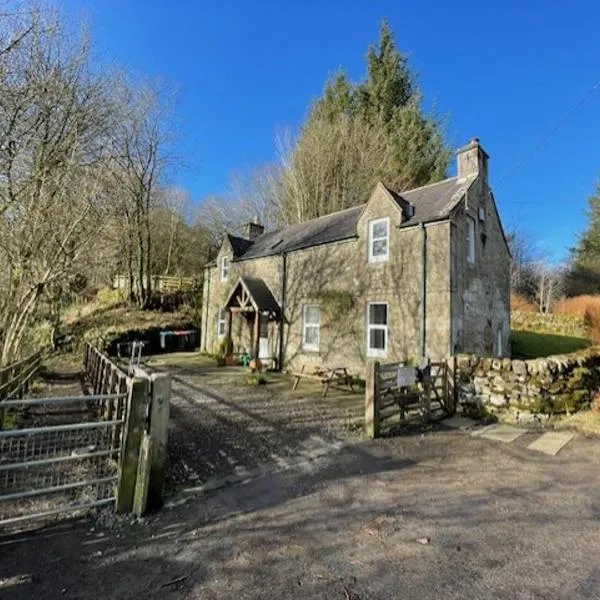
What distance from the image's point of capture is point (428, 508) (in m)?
4.14

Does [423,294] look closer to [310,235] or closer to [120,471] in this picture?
[310,235]

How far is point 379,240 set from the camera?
41.2 feet

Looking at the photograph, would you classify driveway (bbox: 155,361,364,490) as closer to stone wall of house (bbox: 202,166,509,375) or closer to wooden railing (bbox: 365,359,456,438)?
wooden railing (bbox: 365,359,456,438)

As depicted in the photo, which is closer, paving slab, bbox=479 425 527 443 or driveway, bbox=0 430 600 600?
driveway, bbox=0 430 600 600

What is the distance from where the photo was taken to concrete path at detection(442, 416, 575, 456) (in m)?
6.34

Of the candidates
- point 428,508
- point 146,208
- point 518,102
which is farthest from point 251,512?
point 146,208

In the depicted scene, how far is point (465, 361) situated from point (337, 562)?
6679 millimetres

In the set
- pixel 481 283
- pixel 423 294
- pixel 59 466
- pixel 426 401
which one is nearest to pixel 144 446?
pixel 59 466

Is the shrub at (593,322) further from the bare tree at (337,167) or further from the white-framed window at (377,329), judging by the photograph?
the bare tree at (337,167)

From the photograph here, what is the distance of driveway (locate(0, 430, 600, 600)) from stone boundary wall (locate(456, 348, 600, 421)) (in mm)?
2888

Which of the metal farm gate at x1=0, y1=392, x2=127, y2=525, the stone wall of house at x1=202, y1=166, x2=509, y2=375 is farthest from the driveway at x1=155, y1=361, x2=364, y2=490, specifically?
the stone wall of house at x1=202, y1=166, x2=509, y2=375

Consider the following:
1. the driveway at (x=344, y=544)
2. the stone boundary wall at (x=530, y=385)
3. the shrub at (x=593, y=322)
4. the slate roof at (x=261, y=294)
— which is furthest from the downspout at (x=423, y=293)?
the shrub at (x=593, y=322)

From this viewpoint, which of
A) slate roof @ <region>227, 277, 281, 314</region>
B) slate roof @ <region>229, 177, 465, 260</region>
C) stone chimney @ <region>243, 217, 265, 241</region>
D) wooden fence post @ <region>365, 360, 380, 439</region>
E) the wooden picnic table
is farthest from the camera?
stone chimney @ <region>243, 217, 265, 241</region>

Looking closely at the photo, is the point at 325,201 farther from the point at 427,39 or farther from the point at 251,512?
the point at 251,512
